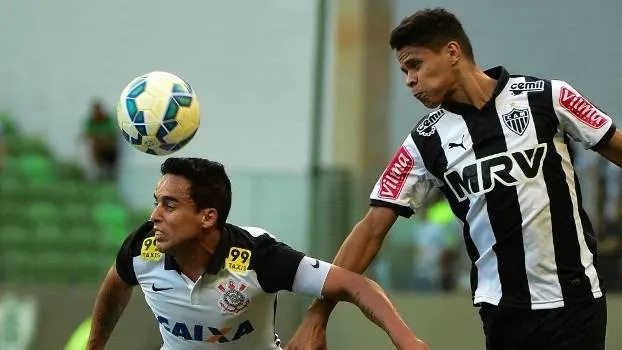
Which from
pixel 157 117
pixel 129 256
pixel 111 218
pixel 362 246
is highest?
pixel 157 117

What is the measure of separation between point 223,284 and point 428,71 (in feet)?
3.97

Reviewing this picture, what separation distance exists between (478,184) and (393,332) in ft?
2.09

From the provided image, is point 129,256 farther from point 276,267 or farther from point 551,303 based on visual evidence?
point 551,303

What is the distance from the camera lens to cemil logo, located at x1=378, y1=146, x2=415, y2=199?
5.00 metres

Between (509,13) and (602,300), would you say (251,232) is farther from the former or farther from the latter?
(509,13)

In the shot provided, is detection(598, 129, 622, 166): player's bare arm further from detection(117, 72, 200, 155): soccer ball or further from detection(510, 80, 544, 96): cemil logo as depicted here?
detection(117, 72, 200, 155): soccer ball

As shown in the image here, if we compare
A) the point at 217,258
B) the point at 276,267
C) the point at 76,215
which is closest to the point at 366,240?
the point at 276,267

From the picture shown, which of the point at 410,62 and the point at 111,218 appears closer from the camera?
the point at 410,62

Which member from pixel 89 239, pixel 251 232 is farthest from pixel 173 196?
pixel 89 239

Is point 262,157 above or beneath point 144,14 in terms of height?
beneath

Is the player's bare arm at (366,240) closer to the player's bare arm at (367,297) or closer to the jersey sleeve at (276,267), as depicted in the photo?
the player's bare arm at (367,297)

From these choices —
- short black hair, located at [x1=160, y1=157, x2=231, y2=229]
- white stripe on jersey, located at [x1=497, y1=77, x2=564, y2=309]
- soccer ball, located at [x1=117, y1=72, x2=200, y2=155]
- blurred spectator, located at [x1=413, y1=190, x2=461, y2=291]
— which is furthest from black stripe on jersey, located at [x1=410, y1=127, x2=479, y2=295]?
blurred spectator, located at [x1=413, y1=190, x2=461, y2=291]

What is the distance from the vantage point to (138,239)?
5379 millimetres

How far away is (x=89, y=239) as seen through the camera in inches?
467
